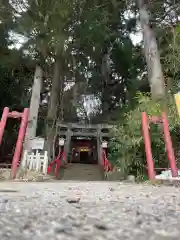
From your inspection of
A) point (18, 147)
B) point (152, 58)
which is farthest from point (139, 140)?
point (18, 147)

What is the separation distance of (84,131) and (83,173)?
2.60 metres

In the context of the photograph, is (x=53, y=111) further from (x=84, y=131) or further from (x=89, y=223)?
(x=89, y=223)

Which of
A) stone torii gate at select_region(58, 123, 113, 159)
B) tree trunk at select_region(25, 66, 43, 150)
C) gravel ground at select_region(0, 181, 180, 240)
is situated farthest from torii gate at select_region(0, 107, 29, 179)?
stone torii gate at select_region(58, 123, 113, 159)

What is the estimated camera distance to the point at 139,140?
4703 mm

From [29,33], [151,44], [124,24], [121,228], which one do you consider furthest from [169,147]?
[124,24]

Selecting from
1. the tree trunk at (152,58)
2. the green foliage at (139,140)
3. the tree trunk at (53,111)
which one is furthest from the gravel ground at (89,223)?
the tree trunk at (53,111)

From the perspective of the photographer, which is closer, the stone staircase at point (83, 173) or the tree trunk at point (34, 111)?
the tree trunk at point (34, 111)

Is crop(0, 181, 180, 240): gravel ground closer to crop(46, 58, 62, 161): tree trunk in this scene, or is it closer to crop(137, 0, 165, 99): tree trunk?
crop(137, 0, 165, 99): tree trunk

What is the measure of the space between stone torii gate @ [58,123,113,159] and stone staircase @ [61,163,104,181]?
126cm

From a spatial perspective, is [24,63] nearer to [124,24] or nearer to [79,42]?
[79,42]

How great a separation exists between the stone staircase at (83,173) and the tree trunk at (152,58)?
10.2 ft

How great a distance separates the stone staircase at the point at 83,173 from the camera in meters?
7.60

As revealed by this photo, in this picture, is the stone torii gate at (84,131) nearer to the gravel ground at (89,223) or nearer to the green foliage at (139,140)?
the green foliage at (139,140)

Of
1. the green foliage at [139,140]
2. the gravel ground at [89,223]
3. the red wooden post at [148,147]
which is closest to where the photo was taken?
the gravel ground at [89,223]
